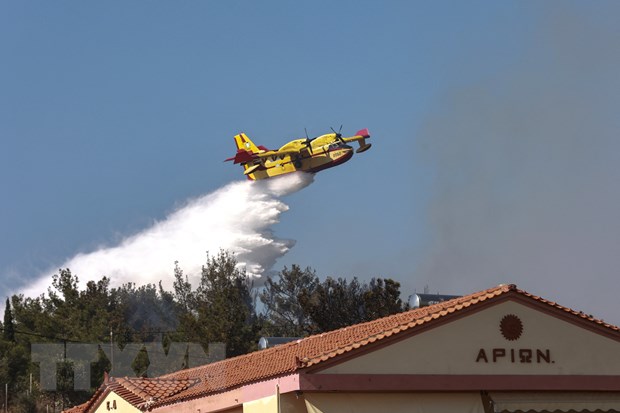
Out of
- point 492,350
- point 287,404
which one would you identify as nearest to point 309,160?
point 492,350

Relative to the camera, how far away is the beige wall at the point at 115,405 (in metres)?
34.7

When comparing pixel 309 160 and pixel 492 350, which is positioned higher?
pixel 309 160

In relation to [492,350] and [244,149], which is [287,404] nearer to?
[492,350]

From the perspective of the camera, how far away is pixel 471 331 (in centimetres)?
2892

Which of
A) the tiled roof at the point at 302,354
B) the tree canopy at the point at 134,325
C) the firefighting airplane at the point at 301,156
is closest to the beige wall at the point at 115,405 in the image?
the tiled roof at the point at 302,354

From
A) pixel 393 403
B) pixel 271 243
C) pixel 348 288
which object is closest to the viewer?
pixel 393 403

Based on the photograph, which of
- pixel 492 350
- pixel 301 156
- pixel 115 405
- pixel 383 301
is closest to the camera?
pixel 492 350

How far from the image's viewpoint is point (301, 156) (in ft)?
Result: 374

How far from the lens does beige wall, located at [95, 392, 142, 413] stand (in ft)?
114

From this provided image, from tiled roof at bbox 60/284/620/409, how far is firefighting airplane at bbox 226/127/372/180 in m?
76.9

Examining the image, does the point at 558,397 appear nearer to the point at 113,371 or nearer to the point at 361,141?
the point at 113,371

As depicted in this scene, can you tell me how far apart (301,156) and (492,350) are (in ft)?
281

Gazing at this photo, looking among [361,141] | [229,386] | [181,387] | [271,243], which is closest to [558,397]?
[229,386]

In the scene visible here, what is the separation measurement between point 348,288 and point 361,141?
23.1 m
